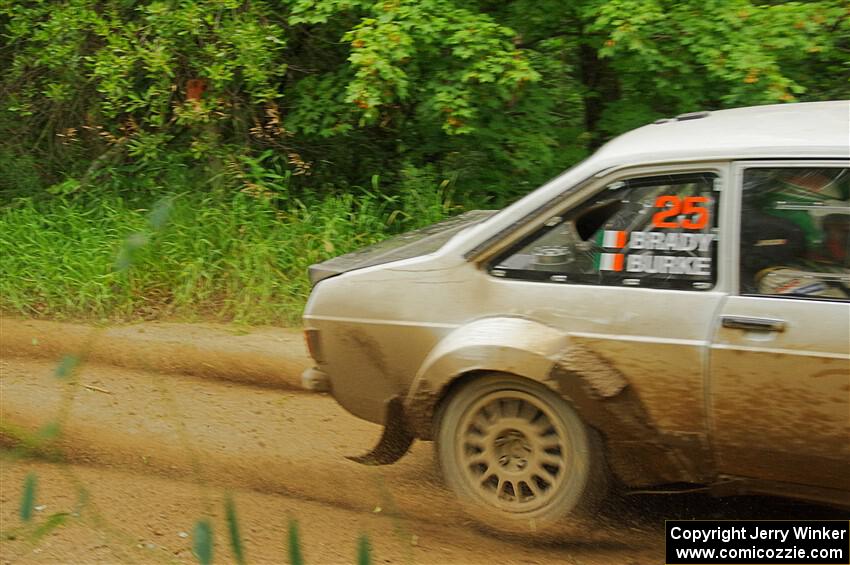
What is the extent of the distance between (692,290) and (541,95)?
405cm

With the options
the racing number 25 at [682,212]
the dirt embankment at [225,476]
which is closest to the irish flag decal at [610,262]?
the racing number 25 at [682,212]

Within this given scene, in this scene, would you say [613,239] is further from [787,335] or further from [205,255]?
[205,255]

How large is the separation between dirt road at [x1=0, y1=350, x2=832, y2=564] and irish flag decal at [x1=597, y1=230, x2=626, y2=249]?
1142 millimetres

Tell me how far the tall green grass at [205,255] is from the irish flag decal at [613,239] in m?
3.62

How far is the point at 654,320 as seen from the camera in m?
3.62

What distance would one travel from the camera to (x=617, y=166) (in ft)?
12.4

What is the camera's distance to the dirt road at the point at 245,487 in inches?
152

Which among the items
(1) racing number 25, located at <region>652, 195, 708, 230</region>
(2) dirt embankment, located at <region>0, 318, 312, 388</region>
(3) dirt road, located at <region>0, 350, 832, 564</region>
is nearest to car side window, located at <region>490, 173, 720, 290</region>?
(1) racing number 25, located at <region>652, 195, 708, 230</region>

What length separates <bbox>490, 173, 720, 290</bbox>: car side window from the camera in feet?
11.9

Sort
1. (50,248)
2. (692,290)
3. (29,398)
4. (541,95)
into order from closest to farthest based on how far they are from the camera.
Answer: (692,290) < (29,398) < (541,95) < (50,248)

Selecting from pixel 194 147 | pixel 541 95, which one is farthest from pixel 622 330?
pixel 194 147

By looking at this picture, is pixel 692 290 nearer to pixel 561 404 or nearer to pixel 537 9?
pixel 561 404

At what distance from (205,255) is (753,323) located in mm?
5027

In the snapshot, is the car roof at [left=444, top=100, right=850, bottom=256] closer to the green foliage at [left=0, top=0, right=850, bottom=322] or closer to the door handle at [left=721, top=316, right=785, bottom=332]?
the door handle at [left=721, top=316, right=785, bottom=332]
